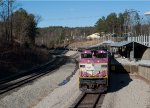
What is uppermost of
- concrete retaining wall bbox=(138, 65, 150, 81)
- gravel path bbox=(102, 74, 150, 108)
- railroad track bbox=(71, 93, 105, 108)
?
concrete retaining wall bbox=(138, 65, 150, 81)

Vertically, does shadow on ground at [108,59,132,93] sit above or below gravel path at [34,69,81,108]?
above

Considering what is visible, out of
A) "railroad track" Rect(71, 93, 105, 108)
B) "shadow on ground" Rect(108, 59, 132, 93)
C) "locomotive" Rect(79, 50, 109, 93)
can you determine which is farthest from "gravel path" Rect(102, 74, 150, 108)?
"locomotive" Rect(79, 50, 109, 93)

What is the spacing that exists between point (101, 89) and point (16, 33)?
62442 millimetres

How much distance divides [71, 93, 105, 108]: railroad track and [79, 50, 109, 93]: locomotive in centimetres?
44

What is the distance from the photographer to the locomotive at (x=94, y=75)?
26.9m

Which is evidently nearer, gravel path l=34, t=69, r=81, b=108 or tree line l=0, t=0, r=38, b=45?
gravel path l=34, t=69, r=81, b=108

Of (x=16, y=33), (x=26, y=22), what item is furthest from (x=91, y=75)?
(x=26, y=22)

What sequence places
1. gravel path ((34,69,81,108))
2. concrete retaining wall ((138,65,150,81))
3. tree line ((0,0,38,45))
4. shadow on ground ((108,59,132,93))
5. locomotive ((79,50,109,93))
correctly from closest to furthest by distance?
gravel path ((34,69,81,108))
locomotive ((79,50,109,93))
shadow on ground ((108,59,132,93))
concrete retaining wall ((138,65,150,81))
tree line ((0,0,38,45))

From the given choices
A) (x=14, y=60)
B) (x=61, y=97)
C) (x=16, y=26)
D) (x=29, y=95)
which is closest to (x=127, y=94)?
(x=61, y=97)

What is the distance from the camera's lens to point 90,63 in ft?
89.1

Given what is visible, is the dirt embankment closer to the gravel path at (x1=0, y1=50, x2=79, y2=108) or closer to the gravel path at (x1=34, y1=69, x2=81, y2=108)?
the gravel path at (x1=0, y1=50, x2=79, y2=108)

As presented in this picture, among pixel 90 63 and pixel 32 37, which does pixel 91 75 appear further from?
pixel 32 37

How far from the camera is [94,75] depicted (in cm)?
2702

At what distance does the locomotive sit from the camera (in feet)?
88.2
